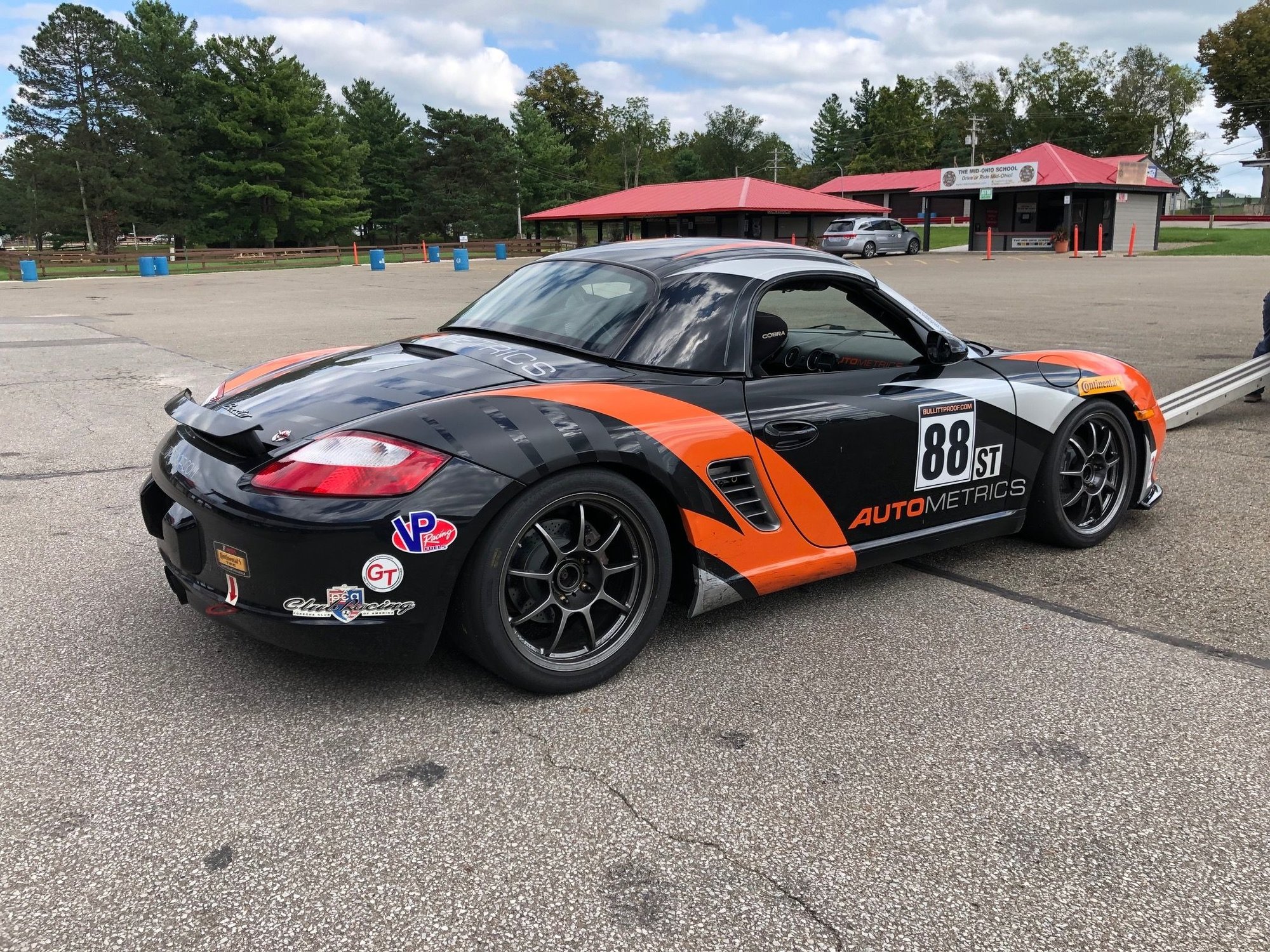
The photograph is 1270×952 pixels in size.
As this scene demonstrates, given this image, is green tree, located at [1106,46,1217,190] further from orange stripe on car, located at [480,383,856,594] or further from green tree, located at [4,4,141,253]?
orange stripe on car, located at [480,383,856,594]

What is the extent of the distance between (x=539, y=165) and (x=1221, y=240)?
153 ft

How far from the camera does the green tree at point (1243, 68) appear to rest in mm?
78938

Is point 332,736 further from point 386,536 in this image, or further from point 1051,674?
point 1051,674

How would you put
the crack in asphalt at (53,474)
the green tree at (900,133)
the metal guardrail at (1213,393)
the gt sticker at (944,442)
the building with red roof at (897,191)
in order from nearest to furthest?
1. the gt sticker at (944,442)
2. the crack in asphalt at (53,474)
3. the metal guardrail at (1213,393)
4. the building with red roof at (897,191)
5. the green tree at (900,133)

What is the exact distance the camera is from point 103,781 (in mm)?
2660

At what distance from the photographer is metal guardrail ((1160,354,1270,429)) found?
675 cm

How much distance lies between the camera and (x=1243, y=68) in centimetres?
8050

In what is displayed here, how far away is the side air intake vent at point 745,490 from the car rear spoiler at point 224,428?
4.78ft

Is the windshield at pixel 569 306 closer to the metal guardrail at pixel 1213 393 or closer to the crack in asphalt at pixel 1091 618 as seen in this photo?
the crack in asphalt at pixel 1091 618

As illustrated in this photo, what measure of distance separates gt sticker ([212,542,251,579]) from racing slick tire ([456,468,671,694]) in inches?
24.4

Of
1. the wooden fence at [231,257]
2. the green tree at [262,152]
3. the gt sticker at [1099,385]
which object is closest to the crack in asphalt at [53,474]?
the gt sticker at [1099,385]

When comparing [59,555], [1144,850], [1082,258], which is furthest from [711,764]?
[1082,258]

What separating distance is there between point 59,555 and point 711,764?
3.37m

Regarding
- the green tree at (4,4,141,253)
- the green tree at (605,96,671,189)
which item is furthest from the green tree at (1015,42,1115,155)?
the green tree at (4,4,141,253)
